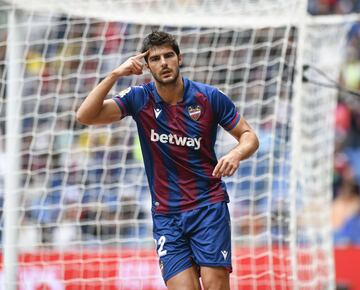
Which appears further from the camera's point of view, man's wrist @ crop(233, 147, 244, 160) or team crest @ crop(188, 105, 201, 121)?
team crest @ crop(188, 105, 201, 121)

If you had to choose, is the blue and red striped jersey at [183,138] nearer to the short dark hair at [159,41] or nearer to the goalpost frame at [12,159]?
the short dark hair at [159,41]

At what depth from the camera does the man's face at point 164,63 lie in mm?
4949

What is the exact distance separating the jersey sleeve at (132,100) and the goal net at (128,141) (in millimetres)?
1860

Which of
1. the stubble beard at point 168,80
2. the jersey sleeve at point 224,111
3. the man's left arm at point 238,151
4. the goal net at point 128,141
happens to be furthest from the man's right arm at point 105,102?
the goal net at point 128,141

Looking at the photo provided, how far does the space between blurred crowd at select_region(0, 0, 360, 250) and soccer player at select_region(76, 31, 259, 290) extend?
7.94 ft

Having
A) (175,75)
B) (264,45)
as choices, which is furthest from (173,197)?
(264,45)

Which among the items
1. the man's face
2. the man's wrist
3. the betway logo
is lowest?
the man's wrist

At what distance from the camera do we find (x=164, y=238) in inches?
200

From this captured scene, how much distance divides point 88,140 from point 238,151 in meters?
4.02

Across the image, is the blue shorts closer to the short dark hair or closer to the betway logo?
the betway logo

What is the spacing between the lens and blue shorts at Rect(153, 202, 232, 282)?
501cm

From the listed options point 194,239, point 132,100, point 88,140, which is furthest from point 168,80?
point 88,140

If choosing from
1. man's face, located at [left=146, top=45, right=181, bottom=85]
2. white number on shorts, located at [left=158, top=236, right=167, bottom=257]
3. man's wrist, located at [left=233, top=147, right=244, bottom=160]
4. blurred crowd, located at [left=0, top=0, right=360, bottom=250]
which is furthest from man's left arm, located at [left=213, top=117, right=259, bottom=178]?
blurred crowd, located at [left=0, top=0, right=360, bottom=250]

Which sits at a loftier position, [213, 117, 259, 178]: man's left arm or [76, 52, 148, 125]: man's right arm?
[76, 52, 148, 125]: man's right arm
